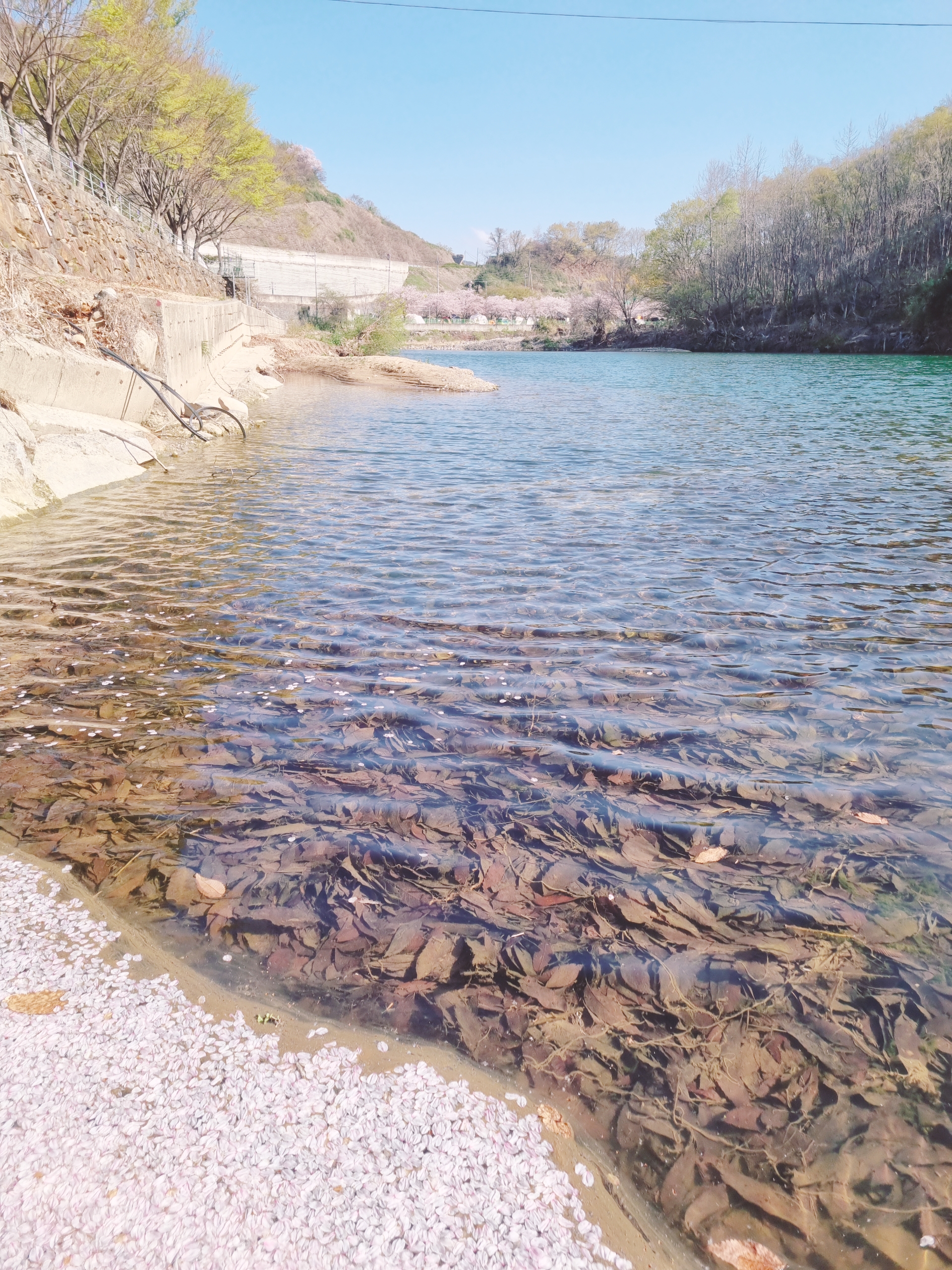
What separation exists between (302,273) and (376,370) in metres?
58.9

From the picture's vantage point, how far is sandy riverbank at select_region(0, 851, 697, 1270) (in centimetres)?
147

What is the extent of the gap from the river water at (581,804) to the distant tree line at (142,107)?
24.0 m

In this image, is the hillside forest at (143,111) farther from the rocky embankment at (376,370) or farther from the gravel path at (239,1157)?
the gravel path at (239,1157)

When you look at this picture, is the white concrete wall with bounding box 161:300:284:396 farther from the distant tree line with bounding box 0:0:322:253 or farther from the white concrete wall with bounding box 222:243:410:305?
the white concrete wall with bounding box 222:243:410:305

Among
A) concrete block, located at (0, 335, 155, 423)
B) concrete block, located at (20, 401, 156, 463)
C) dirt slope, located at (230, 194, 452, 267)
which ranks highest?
dirt slope, located at (230, 194, 452, 267)

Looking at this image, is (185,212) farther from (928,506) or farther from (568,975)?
(568,975)

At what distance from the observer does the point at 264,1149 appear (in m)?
1.64

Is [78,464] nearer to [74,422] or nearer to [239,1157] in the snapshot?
[74,422]

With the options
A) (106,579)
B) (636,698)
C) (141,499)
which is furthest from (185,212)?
(636,698)

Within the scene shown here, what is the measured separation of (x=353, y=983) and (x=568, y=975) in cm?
62

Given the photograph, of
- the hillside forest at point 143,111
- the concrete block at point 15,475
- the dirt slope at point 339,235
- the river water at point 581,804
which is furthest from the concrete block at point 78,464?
the dirt slope at point 339,235

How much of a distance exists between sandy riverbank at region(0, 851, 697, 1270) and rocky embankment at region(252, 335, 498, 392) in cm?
2513

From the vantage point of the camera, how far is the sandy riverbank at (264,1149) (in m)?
1.47

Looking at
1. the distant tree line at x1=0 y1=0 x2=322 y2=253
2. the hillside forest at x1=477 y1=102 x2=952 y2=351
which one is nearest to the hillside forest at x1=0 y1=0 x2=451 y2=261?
the distant tree line at x1=0 y1=0 x2=322 y2=253
